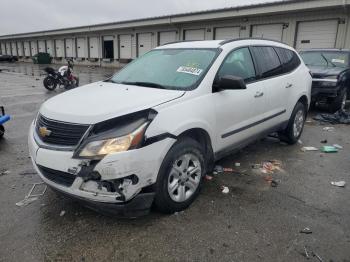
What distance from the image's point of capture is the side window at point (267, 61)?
177 inches

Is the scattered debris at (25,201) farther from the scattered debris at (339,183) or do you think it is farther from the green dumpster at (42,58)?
the green dumpster at (42,58)

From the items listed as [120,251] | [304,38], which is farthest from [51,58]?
[120,251]

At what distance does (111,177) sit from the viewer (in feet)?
8.68

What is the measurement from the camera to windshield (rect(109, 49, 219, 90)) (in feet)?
11.8

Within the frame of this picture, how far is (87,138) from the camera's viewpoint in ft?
8.86

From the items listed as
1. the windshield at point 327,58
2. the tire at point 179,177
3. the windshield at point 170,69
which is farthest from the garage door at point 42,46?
the tire at point 179,177

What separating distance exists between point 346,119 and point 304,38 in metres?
10.3

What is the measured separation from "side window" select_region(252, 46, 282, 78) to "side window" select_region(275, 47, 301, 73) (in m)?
0.18

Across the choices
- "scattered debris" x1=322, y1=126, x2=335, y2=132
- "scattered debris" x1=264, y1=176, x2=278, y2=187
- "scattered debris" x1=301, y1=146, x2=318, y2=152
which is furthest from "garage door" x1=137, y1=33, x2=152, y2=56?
"scattered debris" x1=264, y1=176, x2=278, y2=187

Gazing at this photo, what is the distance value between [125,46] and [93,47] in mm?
6571

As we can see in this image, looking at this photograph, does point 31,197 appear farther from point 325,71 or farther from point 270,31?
point 270,31

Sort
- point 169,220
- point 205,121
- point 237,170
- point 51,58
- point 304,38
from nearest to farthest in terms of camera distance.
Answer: point 169,220
point 205,121
point 237,170
point 304,38
point 51,58

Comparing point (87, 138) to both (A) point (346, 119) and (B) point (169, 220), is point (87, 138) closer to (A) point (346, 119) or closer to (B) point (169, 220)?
(B) point (169, 220)

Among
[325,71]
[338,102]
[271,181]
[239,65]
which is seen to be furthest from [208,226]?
[325,71]
